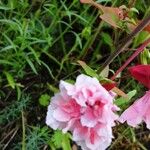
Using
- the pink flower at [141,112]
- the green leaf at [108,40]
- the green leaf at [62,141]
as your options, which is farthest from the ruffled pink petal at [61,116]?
the green leaf at [108,40]

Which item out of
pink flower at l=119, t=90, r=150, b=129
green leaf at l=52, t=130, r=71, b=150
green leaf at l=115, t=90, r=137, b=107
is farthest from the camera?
green leaf at l=52, t=130, r=71, b=150

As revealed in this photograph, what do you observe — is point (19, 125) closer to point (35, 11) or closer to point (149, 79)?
point (35, 11)

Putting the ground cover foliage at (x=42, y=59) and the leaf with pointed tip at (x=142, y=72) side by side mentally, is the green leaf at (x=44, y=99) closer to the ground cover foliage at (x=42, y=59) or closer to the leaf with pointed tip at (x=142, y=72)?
the ground cover foliage at (x=42, y=59)

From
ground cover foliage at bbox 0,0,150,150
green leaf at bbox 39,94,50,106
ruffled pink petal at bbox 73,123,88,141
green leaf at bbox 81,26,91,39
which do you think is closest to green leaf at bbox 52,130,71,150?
ground cover foliage at bbox 0,0,150,150

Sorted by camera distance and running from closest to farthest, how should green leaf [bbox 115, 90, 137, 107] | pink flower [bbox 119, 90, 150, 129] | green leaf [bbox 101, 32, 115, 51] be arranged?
1. pink flower [bbox 119, 90, 150, 129]
2. green leaf [bbox 115, 90, 137, 107]
3. green leaf [bbox 101, 32, 115, 51]

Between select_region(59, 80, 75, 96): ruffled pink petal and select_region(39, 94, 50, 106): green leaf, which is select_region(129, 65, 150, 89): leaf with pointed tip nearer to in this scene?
select_region(59, 80, 75, 96): ruffled pink petal

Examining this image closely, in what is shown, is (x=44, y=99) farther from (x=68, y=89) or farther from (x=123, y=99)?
(x=68, y=89)
